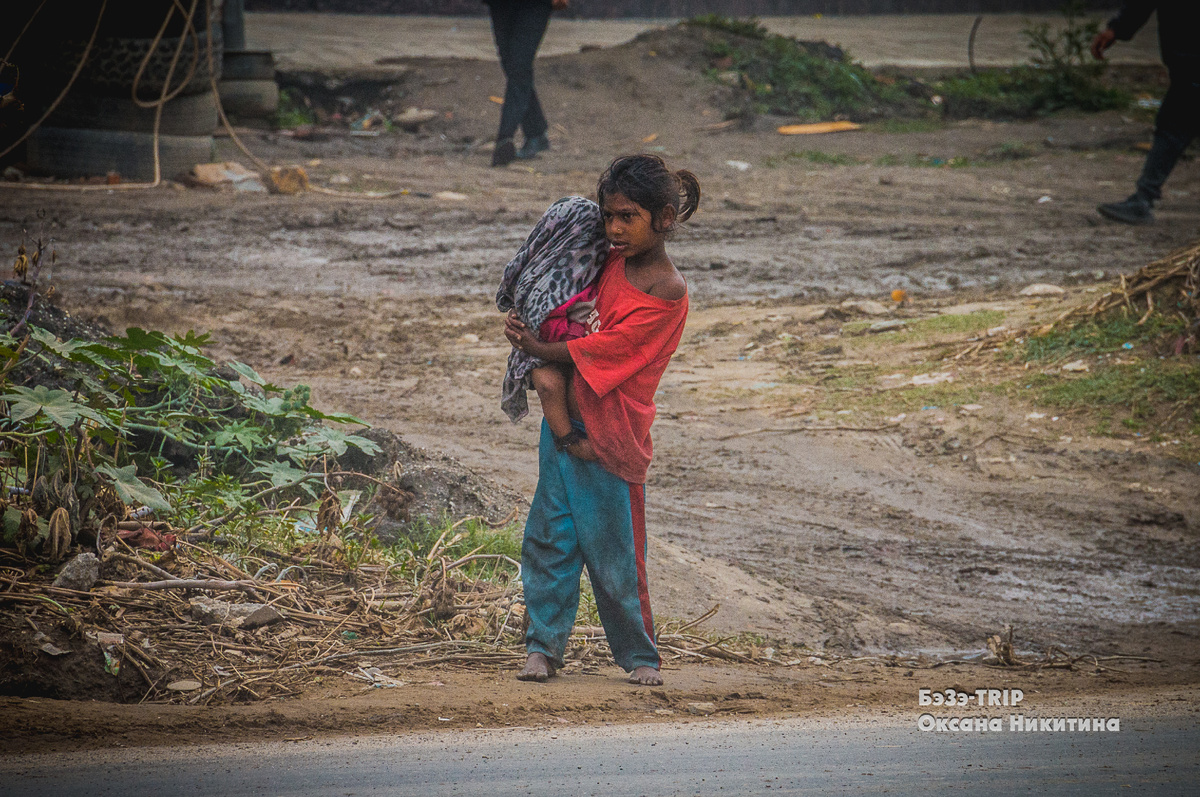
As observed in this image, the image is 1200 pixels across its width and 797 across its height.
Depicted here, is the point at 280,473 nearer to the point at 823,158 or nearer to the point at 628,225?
the point at 628,225

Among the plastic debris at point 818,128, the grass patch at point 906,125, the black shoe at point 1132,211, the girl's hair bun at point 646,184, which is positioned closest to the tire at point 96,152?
the plastic debris at point 818,128

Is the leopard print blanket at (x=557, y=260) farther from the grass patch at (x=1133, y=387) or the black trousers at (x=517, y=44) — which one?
the black trousers at (x=517, y=44)

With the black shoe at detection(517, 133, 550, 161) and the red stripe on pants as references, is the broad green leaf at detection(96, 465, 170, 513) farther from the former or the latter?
the black shoe at detection(517, 133, 550, 161)

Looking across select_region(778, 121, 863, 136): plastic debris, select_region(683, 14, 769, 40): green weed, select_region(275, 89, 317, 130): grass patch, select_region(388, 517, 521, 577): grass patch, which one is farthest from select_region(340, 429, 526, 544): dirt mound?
select_region(683, 14, 769, 40): green weed

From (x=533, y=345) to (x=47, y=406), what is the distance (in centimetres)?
135

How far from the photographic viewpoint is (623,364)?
252 cm

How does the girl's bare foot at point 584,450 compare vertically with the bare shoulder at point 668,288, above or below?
below

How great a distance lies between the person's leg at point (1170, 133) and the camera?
8320mm

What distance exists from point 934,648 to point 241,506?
2389 mm

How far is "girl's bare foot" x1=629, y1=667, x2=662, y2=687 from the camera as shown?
2789 mm

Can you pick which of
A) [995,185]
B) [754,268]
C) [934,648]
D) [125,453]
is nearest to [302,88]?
[754,268]

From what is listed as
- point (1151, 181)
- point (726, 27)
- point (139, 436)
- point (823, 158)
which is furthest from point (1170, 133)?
point (139, 436)

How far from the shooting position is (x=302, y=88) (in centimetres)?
1214

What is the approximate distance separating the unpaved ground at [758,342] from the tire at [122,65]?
939 mm
